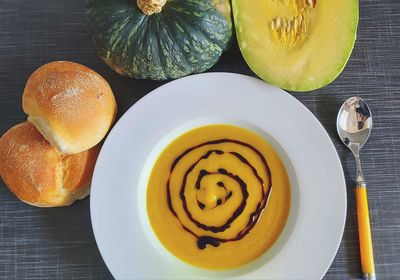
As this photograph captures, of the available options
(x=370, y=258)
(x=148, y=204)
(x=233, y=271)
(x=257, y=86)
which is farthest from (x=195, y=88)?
(x=370, y=258)

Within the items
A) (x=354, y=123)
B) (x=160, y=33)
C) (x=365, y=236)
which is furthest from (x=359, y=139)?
(x=160, y=33)

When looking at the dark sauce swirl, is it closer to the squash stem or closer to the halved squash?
the halved squash

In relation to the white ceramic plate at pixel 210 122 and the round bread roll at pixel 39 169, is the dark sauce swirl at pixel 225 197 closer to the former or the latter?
the white ceramic plate at pixel 210 122

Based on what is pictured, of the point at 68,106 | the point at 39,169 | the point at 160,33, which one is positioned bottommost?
the point at 39,169

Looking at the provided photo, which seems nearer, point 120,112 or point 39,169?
point 39,169

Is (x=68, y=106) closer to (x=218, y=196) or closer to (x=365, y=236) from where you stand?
(x=218, y=196)

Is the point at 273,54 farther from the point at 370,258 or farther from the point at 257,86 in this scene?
the point at 370,258

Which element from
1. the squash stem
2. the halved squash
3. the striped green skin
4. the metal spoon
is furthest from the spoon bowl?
the squash stem

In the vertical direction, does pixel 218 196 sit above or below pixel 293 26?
below
